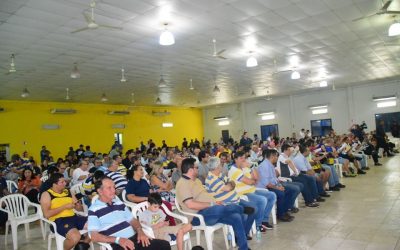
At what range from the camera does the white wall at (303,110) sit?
1477 cm

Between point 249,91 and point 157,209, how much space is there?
1155 cm

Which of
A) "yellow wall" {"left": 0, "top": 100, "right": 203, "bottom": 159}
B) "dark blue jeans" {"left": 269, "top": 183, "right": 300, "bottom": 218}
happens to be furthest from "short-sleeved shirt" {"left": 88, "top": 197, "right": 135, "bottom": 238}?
"yellow wall" {"left": 0, "top": 100, "right": 203, "bottom": 159}

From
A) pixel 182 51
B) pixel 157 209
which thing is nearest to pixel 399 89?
pixel 182 51

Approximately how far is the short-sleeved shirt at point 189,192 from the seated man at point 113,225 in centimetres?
70

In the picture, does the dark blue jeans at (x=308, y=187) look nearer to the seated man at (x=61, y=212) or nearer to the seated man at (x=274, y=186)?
the seated man at (x=274, y=186)

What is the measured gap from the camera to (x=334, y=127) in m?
15.8

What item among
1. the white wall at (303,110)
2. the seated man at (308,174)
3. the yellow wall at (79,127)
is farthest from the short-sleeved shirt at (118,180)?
the white wall at (303,110)

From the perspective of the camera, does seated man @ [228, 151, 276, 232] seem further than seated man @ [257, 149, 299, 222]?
No

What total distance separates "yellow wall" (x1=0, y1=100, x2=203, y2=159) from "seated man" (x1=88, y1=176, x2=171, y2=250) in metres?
Answer: 10.6

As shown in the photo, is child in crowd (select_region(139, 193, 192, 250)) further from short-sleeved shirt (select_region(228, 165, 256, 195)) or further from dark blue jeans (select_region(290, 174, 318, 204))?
dark blue jeans (select_region(290, 174, 318, 204))

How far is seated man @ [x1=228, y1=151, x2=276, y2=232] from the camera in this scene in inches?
163

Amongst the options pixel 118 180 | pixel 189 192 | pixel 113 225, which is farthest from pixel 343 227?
pixel 118 180

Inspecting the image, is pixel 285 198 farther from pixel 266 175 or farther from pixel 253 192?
pixel 253 192

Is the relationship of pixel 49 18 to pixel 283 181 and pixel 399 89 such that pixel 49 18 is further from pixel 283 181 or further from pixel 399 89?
pixel 399 89
